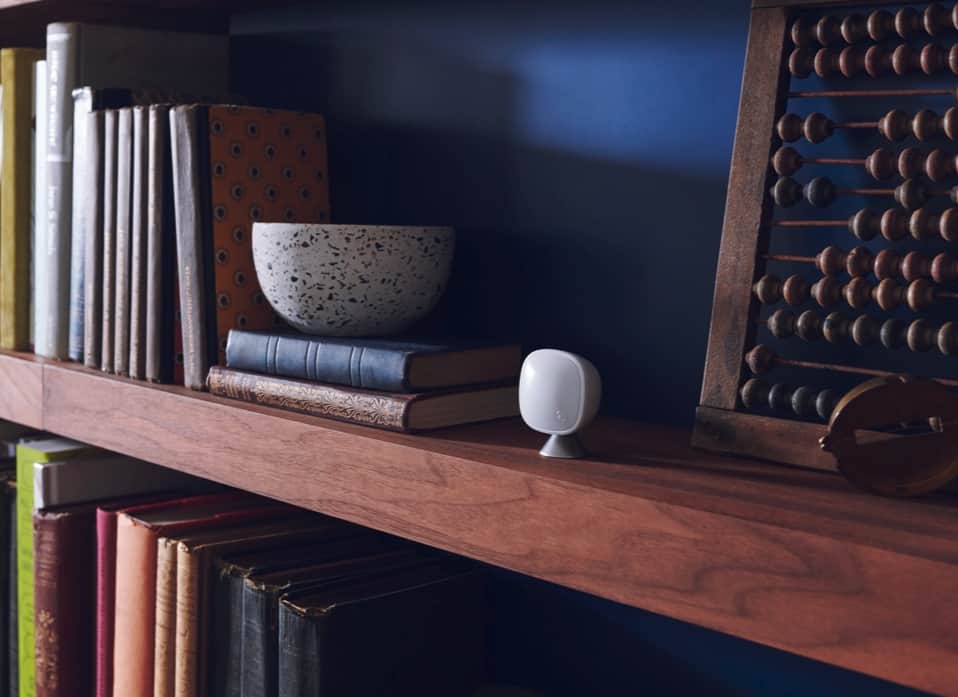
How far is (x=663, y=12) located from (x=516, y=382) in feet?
1.23

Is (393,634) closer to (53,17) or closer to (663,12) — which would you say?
(663,12)

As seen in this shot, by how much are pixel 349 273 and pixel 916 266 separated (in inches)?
19.8

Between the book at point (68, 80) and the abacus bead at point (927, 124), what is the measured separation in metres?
0.91

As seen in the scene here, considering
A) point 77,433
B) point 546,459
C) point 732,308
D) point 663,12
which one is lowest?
point 77,433

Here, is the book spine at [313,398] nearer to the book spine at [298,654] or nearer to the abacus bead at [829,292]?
the book spine at [298,654]

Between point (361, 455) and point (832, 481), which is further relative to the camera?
point (361, 455)

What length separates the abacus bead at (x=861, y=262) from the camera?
32.9 inches

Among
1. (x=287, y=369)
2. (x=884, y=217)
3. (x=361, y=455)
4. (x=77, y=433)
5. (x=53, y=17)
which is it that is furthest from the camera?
(x=53, y=17)

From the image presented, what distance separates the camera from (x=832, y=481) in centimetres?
81

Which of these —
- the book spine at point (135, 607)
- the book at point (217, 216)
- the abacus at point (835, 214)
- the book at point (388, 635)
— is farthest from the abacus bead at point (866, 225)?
the book spine at point (135, 607)

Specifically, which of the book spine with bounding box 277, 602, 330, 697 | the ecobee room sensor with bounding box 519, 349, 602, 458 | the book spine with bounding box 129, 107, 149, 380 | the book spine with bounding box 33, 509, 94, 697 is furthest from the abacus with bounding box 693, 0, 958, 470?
the book spine with bounding box 33, 509, 94, 697

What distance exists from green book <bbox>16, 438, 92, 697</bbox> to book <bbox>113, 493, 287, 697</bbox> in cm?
19

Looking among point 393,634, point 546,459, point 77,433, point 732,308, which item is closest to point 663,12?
point 732,308

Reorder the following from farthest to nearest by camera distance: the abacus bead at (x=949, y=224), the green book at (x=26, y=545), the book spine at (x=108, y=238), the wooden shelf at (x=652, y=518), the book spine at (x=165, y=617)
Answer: the green book at (x=26, y=545) < the book spine at (x=108, y=238) < the book spine at (x=165, y=617) < the abacus bead at (x=949, y=224) < the wooden shelf at (x=652, y=518)
